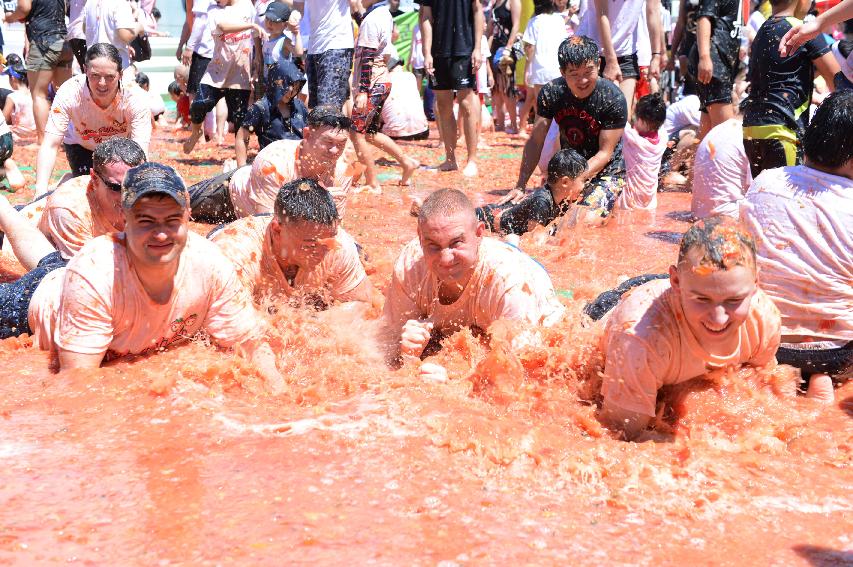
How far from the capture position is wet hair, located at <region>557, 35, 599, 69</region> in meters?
7.60

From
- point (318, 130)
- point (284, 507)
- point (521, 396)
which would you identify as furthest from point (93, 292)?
point (318, 130)

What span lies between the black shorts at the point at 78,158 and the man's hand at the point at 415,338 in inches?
153

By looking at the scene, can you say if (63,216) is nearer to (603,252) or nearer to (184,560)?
(184,560)

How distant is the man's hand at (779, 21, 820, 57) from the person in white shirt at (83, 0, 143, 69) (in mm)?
7597

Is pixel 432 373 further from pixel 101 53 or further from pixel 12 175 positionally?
pixel 12 175

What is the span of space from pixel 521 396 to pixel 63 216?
2908mm

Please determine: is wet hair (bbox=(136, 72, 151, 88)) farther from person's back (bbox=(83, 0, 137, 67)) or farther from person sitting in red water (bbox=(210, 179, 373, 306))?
person sitting in red water (bbox=(210, 179, 373, 306))

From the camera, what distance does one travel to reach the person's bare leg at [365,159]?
9.24 m

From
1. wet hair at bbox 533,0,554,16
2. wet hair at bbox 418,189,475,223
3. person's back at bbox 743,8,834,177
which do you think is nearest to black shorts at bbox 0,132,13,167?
wet hair at bbox 418,189,475,223

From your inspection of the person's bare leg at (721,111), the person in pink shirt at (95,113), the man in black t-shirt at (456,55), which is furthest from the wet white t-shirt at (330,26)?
the person's bare leg at (721,111)

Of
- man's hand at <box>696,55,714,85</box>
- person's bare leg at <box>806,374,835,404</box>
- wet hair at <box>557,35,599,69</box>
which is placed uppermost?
wet hair at <box>557,35,599,69</box>

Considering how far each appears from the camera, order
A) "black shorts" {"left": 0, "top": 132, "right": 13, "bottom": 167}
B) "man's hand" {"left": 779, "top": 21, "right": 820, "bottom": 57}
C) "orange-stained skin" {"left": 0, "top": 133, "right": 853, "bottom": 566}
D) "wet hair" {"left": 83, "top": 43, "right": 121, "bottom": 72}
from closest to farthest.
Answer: "orange-stained skin" {"left": 0, "top": 133, "right": 853, "bottom": 566}, "man's hand" {"left": 779, "top": 21, "right": 820, "bottom": 57}, "wet hair" {"left": 83, "top": 43, "right": 121, "bottom": 72}, "black shorts" {"left": 0, "top": 132, "right": 13, "bottom": 167}

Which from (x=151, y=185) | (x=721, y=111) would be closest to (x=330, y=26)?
(x=721, y=111)

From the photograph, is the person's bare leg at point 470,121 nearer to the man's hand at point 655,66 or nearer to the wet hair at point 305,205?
the man's hand at point 655,66
